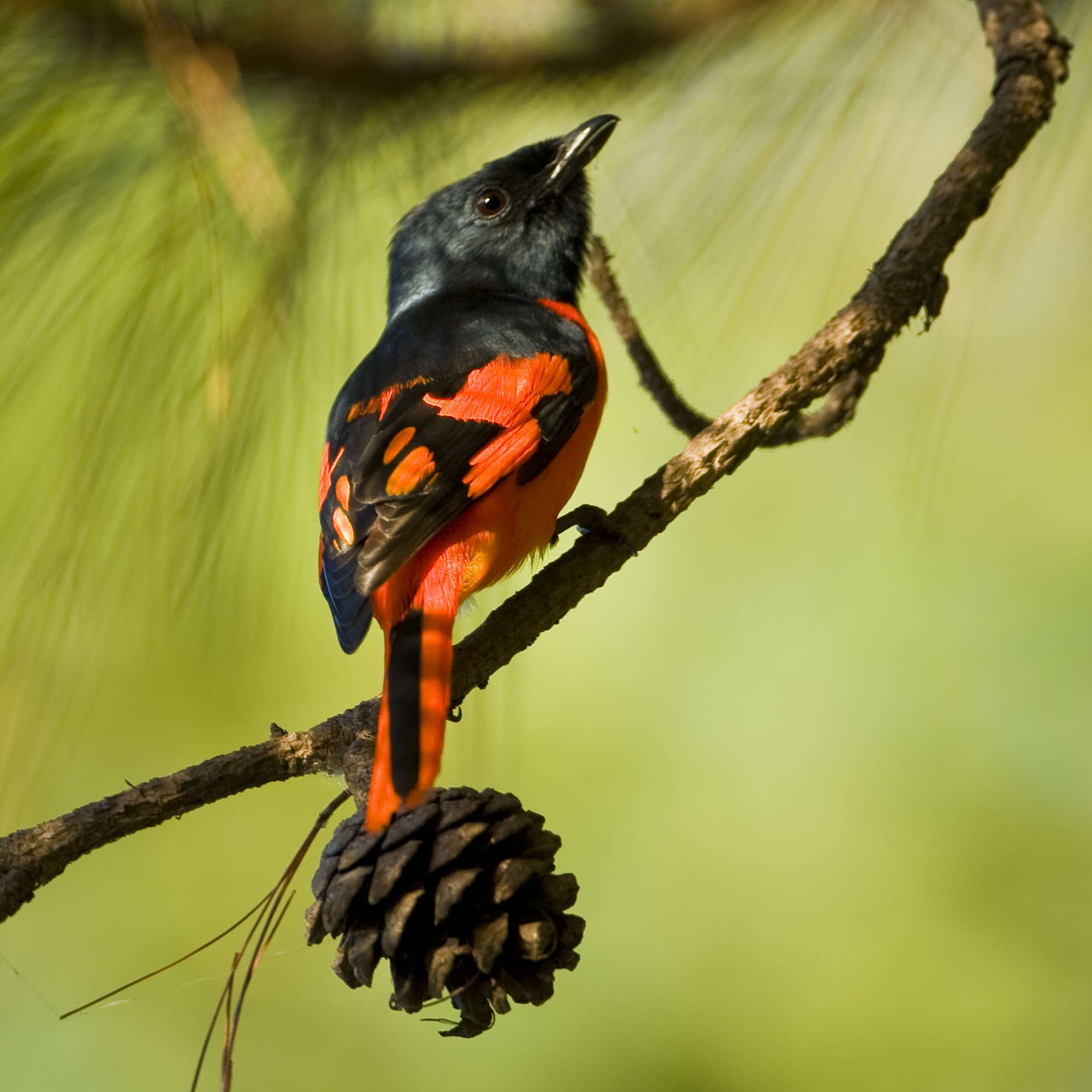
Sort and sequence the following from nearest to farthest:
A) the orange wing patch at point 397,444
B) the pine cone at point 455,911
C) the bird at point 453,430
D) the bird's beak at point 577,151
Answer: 1. the pine cone at point 455,911
2. the bird at point 453,430
3. the orange wing patch at point 397,444
4. the bird's beak at point 577,151

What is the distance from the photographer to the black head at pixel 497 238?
2467 millimetres

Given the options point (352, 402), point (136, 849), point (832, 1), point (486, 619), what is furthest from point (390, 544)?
point (136, 849)

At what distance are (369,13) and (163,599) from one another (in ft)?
2.81

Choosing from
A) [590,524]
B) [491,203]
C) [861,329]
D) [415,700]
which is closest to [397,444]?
[590,524]

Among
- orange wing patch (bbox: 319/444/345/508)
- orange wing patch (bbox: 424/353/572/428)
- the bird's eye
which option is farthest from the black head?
orange wing patch (bbox: 319/444/345/508)

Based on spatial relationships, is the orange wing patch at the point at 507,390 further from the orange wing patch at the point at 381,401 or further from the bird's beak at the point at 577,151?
the bird's beak at the point at 577,151

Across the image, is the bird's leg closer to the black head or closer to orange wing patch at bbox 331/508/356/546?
orange wing patch at bbox 331/508/356/546

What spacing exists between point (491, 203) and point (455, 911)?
1663 mm

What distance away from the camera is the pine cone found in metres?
1.22

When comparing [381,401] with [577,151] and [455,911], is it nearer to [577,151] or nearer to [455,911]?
[577,151]

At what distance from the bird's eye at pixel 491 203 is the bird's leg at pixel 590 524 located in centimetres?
76

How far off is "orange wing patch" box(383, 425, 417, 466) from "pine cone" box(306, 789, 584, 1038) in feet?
2.38

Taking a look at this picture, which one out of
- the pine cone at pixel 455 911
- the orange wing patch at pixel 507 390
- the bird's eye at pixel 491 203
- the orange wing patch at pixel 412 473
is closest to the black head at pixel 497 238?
the bird's eye at pixel 491 203

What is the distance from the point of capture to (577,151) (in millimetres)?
2141
